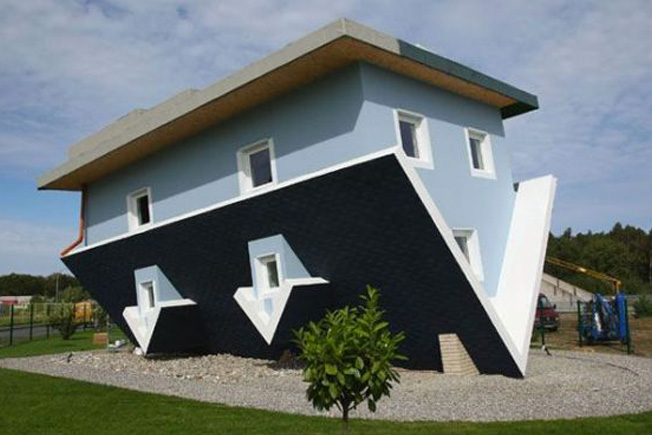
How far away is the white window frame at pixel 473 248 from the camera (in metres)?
12.7

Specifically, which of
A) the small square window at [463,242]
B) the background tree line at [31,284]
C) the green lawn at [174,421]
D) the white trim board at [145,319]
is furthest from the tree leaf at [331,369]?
the background tree line at [31,284]

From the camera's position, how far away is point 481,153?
46.6 ft

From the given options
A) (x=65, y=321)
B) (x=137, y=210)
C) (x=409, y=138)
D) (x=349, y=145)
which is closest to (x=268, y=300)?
(x=349, y=145)

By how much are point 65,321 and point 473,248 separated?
2258 centimetres

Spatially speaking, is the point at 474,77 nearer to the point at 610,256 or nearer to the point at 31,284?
the point at 610,256

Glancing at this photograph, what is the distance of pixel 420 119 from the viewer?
12.2 meters

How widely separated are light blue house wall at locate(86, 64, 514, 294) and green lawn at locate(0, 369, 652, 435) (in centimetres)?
503

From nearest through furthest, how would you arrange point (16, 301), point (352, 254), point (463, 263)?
point (463, 263) < point (352, 254) < point (16, 301)

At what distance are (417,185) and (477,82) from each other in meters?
4.74

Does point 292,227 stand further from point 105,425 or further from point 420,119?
point 105,425

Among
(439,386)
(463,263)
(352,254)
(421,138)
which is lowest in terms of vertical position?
(439,386)

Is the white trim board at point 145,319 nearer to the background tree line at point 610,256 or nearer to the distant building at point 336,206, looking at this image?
the distant building at point 336,206

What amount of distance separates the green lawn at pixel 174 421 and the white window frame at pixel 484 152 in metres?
6.95

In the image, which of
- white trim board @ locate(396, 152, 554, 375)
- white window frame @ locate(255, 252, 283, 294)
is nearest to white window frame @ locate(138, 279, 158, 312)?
white window frame @ locate(255, 252, 283, 294)
